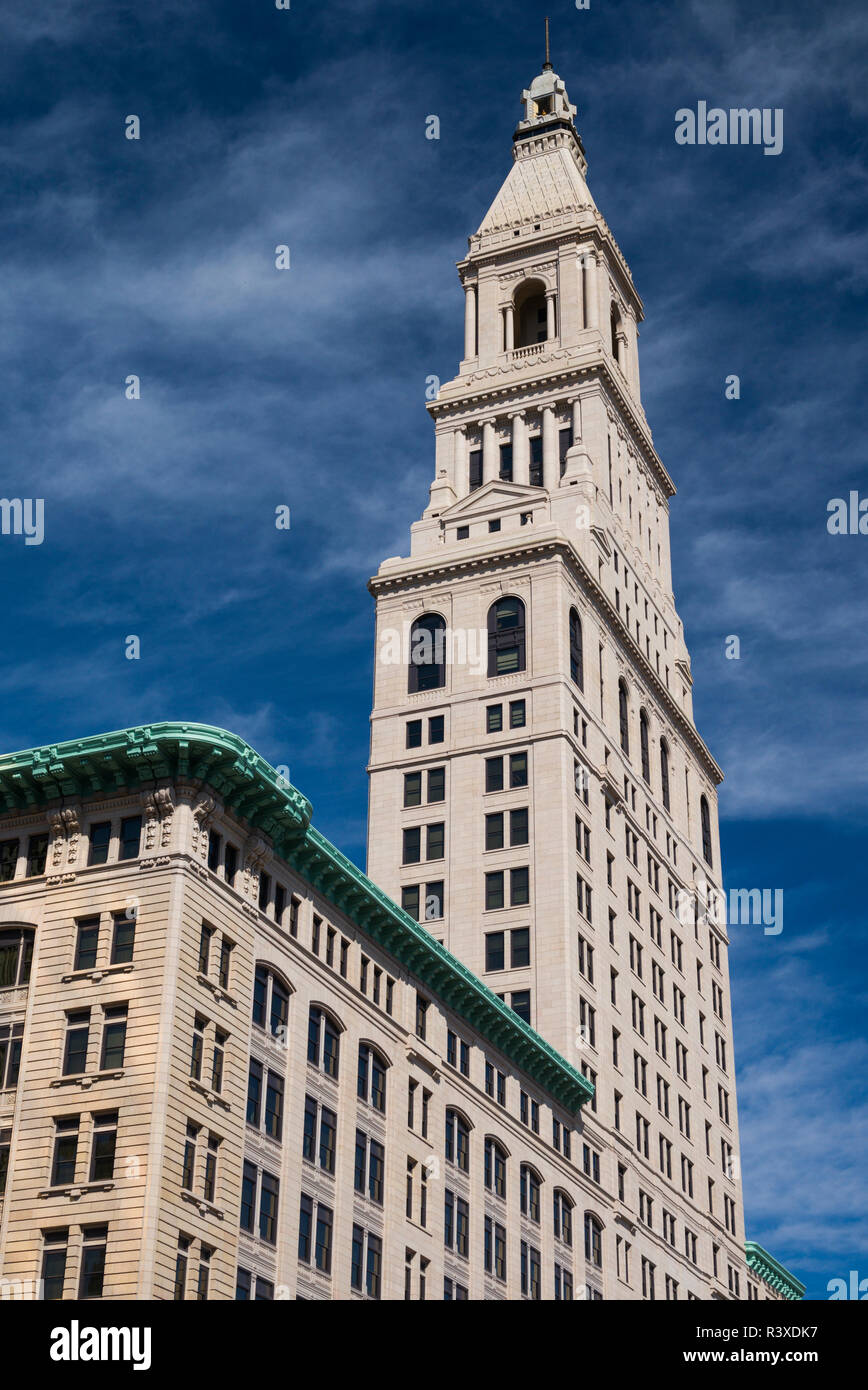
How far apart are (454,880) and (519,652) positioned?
15019 mm

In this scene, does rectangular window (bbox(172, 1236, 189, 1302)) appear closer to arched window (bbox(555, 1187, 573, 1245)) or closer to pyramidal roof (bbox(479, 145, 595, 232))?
arched window (bbox(555, 1187, 573, 1245))

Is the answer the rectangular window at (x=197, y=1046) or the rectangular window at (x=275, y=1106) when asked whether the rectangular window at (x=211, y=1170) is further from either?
the rectangular window at (x=275, y=1106)

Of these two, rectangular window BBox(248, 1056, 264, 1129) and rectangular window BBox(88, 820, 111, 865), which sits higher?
rectangular window BBox(88, 820, 111, 865)

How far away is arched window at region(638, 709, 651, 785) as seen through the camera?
115062 mm

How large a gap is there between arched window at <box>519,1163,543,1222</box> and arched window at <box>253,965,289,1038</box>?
21.7 m

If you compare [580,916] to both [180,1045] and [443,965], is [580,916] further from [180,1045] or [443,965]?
[180,1045]

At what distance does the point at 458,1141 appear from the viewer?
7250 centimetres

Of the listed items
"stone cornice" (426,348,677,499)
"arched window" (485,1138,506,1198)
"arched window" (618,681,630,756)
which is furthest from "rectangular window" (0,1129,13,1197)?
"stone cornice" (426,348,677,499)

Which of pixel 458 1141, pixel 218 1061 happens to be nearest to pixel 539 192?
pixel 458 1141

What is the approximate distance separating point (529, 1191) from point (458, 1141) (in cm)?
829

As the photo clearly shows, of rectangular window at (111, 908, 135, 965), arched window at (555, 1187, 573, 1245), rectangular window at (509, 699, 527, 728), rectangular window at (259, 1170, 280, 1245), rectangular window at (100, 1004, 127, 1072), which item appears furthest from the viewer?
rectangular window at (509, 699, 527, 728)

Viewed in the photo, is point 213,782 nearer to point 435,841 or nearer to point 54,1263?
point 54,1263

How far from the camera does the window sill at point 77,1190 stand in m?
51.4

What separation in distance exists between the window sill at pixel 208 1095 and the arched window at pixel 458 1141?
58.4 ft
